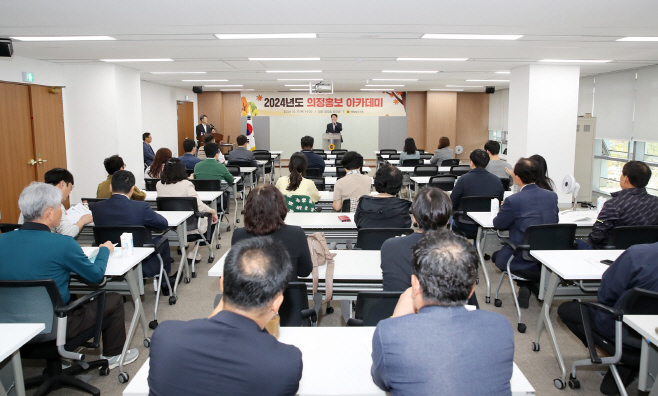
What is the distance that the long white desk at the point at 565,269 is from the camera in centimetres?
298

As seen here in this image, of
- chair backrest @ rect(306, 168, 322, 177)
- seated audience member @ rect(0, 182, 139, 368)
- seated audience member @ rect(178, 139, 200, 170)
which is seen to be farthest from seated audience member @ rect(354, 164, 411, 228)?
seated audience member @ rect(178, 139, 200, 170)

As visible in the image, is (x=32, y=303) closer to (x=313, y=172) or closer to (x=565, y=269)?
(x=565, y=269)

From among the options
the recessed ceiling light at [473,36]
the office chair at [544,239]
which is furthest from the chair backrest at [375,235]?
the recessed ceiling light at [473,36]

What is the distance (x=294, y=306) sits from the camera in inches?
106

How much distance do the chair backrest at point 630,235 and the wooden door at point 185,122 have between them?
45.5 feet

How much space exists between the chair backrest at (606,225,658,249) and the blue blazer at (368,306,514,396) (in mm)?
2727

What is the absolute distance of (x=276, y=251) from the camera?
5.34ft

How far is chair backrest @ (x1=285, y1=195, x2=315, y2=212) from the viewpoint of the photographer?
16.3 ft

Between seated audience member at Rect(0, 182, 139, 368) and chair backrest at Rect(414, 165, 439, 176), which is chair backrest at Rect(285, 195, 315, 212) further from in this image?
chair backrest at Rect(414, 165, 439, 176)

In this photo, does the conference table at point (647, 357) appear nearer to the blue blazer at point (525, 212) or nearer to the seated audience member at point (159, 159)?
the blue blazer at point (525, 212)

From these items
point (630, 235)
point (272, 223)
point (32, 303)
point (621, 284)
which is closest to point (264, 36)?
point (272, 223)

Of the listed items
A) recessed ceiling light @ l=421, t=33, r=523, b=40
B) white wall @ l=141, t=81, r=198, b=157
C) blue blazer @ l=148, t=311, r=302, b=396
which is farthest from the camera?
white wall @ l=141, t=81, r=198, b=157

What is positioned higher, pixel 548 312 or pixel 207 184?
pixel 207 184

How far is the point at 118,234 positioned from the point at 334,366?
8.53 feet
